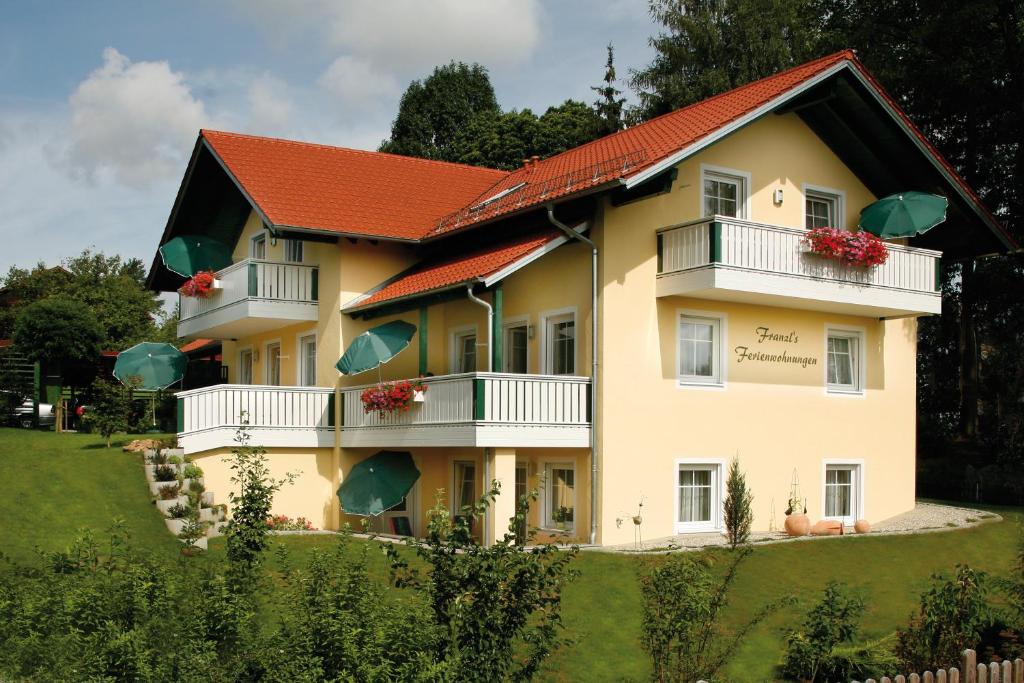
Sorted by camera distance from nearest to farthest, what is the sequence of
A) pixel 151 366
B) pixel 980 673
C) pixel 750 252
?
pixel 980 673 → pixel 750 252 → pixel 151 366

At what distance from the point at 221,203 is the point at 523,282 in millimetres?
10875

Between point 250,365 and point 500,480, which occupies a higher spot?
point 250,365

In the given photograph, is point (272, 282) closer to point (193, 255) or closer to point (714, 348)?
point (193, 255)

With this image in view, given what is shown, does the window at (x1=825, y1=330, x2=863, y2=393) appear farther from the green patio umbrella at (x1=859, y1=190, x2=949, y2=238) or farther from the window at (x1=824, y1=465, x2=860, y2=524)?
the green patio umbrella at (x1=859, y1=190, x2=949, y2=238)

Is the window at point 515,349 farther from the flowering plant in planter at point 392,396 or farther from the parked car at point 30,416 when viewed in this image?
the parked car at point 30,416

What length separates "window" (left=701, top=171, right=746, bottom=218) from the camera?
21.8 m

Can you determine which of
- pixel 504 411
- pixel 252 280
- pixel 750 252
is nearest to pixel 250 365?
pixel 252 280

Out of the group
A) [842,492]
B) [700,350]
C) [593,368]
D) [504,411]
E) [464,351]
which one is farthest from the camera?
[464,351]

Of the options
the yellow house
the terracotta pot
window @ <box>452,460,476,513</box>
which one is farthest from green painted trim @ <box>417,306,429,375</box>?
the terracotta pot

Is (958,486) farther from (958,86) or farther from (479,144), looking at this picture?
(479,144)

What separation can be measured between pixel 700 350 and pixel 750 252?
83.9 inches

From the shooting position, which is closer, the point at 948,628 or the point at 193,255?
the point at 948,628

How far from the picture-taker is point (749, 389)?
2175 cm

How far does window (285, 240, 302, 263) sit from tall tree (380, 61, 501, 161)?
30477 millimetres
